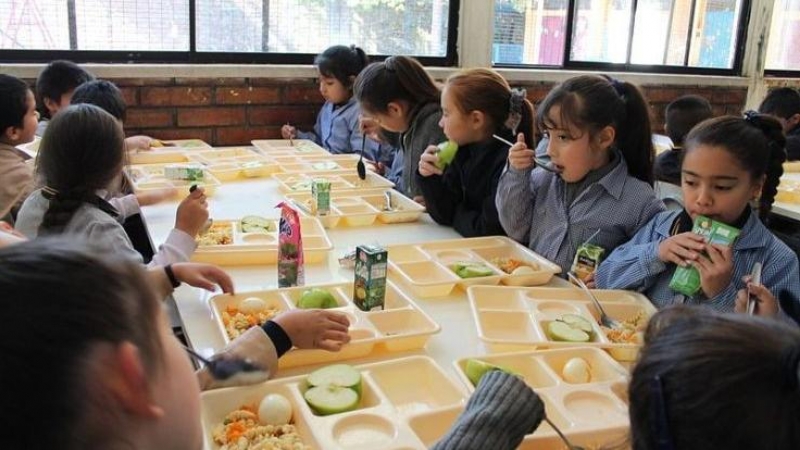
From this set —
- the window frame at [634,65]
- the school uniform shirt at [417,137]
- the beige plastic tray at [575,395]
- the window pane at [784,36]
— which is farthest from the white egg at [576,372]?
the window pane at [784,36]

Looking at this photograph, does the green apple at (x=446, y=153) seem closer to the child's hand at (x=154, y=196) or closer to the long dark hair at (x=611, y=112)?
the long dark hair at (x=611, y=112)

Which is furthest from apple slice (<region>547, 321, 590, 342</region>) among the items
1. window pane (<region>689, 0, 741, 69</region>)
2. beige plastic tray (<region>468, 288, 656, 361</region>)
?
window pane (<region>689, 0, 741, 69</region>)

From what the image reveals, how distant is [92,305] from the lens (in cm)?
58

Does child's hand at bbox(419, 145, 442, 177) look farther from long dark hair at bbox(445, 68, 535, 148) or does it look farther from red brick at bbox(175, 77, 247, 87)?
red brick at bbox(175, 77, 247, 87)

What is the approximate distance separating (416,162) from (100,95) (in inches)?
46.4

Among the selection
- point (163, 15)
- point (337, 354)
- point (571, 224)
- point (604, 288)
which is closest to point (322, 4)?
point (163, 15)

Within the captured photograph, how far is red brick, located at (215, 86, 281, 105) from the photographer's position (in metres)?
3.60

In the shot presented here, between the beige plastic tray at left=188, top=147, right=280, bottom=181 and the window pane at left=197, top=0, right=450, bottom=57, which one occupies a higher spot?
the window pane at left=197, top=0, right=450, bottom=57

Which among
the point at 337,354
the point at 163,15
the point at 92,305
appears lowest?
the point at 337,354

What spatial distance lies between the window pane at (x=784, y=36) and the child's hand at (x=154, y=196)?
14.5 ft

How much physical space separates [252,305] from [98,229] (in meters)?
0.43

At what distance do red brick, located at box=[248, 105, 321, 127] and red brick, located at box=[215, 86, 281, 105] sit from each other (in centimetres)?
4

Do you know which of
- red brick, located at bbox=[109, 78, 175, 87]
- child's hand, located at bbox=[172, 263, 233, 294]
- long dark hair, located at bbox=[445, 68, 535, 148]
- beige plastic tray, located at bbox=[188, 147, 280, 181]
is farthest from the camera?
red brick, located at bbox=[109, 78, 175, 87]

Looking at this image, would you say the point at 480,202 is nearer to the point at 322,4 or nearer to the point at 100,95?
the point at 100,95
